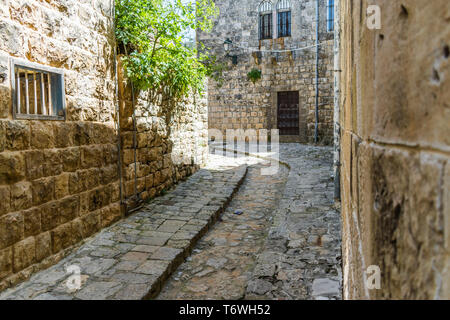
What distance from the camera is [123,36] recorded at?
15.0 ft

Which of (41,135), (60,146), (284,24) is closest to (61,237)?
(60,146)

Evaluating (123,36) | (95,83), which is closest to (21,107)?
(95,83)

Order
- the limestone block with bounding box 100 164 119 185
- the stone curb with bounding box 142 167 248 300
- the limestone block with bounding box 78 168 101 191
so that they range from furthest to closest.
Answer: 1. the limestone block with bounding box 100 164 119 185
2. the limestone block with bounding box 78 168 101 191
3. the stone curb with bounding box 142 167 248 300

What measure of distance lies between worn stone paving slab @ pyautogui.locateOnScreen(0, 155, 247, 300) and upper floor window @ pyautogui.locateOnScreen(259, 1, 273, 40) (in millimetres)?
11687

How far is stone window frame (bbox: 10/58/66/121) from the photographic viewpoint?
282 cm

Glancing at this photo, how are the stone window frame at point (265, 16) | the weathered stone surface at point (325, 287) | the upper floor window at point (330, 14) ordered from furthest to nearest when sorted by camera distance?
the stone window frame at point (265, 16) → the upper floor window at point (330, 14) → the weathered stone surface at point (325, 287)

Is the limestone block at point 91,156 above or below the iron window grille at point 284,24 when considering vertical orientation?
below

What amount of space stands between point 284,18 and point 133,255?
14.1 meters

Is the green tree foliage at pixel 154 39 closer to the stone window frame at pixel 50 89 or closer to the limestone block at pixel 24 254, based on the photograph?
the stone window frame at pixel 50 89

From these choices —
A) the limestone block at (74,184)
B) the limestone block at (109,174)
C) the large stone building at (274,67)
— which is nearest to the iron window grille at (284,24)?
the large stone building at (274,67)

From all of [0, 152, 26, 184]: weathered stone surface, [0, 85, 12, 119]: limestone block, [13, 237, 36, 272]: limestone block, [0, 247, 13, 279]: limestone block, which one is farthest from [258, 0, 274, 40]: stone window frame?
[0, 247, 13, 279]: limestone block

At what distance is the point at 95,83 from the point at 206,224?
228 cm

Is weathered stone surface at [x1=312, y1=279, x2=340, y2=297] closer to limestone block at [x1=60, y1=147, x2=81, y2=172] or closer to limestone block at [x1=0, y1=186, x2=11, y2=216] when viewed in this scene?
limestone block at [x1=0, y1=186, x2=11, y2=216]

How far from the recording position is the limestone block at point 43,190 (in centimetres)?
307
